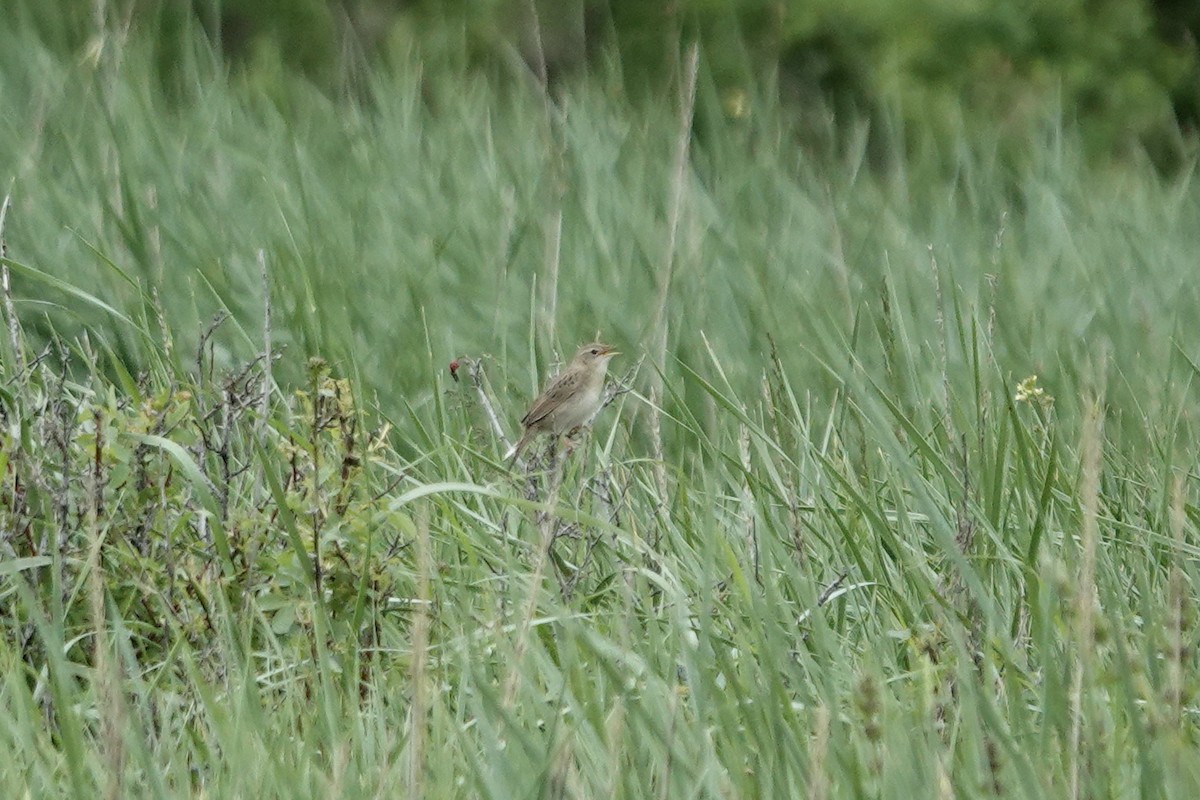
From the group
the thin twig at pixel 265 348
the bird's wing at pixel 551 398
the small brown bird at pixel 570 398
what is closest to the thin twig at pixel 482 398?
the small brown bird at pixel 570 398

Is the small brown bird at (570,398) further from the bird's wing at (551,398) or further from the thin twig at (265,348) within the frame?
the thin twig at (265,348)

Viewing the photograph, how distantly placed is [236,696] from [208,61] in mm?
4618

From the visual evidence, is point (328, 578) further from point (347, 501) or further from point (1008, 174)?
point (1008, 174)

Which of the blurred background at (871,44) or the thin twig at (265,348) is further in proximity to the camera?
the blurred background at (871,44)

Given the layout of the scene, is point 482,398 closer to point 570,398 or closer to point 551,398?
point 551,398

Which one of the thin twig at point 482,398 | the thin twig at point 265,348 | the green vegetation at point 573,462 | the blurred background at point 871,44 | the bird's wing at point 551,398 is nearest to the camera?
the green vegetation at point 573,462

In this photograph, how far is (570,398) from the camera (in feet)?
14.3

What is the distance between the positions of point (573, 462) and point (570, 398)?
580 mm

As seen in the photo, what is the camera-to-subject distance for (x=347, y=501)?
3.26 m

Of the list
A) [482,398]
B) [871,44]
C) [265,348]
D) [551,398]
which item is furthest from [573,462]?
[871,44]

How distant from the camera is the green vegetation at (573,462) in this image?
7.36 ft

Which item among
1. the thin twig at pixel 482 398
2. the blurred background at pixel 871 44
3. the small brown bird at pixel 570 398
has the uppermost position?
the thin twig at pixel 482 398

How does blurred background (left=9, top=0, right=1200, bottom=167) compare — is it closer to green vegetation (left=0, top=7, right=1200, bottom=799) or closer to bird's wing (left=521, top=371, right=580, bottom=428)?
green vegetation (left=0, top=7, right=1200, bottom=799)

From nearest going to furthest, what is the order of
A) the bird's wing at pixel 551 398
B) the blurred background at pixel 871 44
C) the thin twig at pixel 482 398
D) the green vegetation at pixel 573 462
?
the green vegetation at pixel 573 462
the thin twig at pixel 482 398
the bird's wing at pixel 551 398
the blurred background at pixel 871 44
